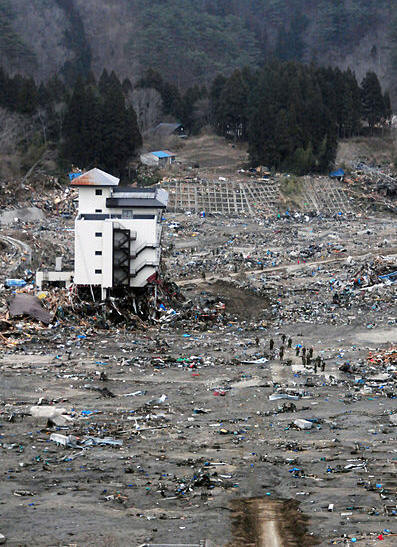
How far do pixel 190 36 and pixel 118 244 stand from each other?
83.6 m

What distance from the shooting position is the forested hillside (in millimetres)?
112625

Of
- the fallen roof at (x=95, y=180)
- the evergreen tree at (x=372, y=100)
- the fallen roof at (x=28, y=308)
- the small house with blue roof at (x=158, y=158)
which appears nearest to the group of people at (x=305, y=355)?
the fallen roof at (x=28, y=308)

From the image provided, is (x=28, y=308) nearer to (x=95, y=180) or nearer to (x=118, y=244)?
(x=118, y=244)

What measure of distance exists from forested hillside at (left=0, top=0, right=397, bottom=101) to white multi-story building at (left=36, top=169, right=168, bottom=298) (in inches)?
2732

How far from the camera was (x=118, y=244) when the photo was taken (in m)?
38.1

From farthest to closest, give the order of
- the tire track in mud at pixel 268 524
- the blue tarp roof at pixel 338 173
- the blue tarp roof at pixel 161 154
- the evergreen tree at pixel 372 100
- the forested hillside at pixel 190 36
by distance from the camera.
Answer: the forested hillside at pixel 190 36 < the evergreen tree at pixel 372 100 < the blue tarp roof at pixel 161 154 < the blue tarp roof at pixel 338 173 < the tire track in mud at pixel 268 524

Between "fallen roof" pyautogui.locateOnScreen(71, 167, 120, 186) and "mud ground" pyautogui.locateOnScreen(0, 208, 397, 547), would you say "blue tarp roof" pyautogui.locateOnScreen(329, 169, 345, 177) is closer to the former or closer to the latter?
"mud ground" pyautogui.locateOnScreen(0, 208, 397, 547)

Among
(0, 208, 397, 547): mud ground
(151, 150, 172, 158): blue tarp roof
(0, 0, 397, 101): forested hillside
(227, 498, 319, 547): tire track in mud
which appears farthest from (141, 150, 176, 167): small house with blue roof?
(227, 498, 319, 547): tire track in mud

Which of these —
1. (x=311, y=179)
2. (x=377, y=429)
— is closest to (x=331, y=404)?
(x=377, y=429)

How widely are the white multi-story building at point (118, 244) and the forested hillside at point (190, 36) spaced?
228 feet

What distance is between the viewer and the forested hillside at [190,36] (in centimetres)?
11262

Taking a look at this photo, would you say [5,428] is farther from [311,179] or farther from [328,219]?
[311,179]

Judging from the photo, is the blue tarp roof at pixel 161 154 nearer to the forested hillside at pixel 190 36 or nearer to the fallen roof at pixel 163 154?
the fallen roof at pixel 163 154

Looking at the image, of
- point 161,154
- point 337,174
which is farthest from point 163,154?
point 337,174
